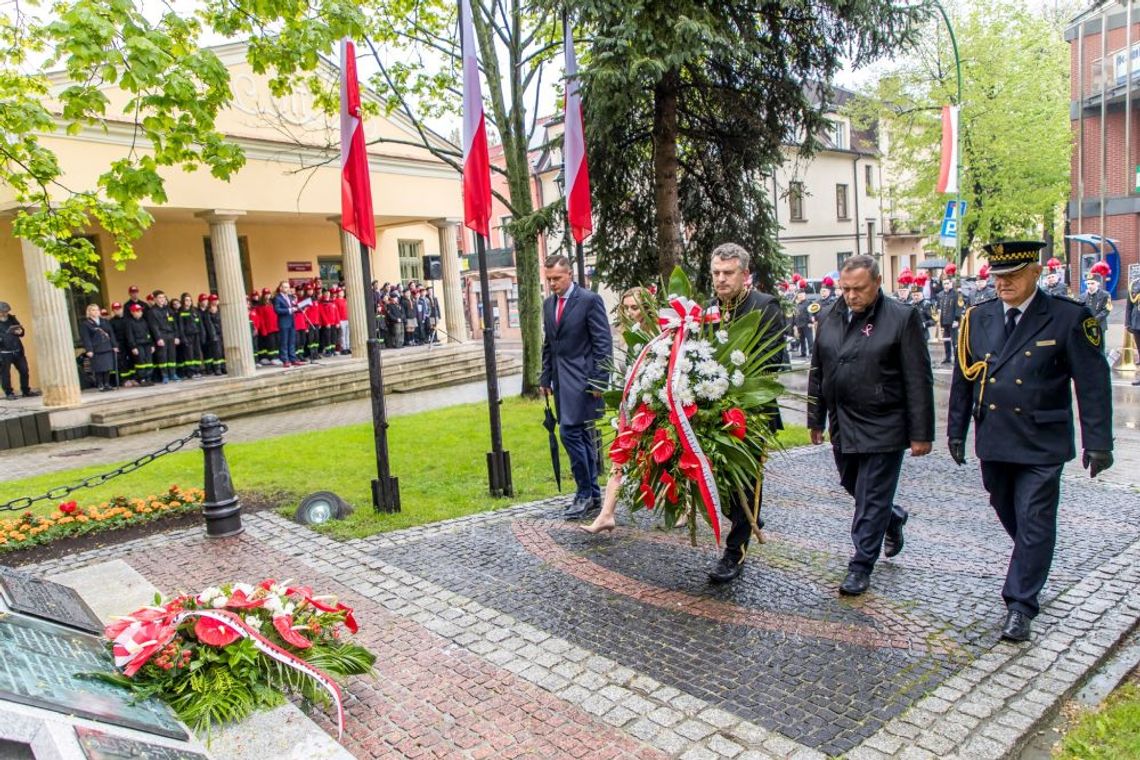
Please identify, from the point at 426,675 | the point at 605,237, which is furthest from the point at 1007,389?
the point at 605,237

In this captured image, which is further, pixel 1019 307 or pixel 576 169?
pixel 576 169

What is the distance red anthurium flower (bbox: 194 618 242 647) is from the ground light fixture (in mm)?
3607

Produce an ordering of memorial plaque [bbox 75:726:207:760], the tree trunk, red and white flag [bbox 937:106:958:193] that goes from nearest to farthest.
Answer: memorial plaque [bbox 75:726:207:760], the tree trunk, red and white flag [bbox 937:106:958:193]

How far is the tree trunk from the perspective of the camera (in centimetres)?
1018

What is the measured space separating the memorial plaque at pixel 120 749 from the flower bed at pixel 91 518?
16.7 ft

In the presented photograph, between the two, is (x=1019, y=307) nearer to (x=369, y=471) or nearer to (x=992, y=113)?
(x=369, y=471)

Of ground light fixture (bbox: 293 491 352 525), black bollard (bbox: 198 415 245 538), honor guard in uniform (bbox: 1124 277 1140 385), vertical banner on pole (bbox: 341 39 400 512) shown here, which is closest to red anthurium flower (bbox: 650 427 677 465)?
vertical banner on pole (bbox: 341 39 400 512)

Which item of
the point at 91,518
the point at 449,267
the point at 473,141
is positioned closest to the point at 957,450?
the point at 473,141

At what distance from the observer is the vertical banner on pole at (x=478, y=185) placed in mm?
7000

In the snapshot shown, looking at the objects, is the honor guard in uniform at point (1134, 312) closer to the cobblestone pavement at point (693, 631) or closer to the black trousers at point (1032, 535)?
the cobblestone pavement at point (693, 631)

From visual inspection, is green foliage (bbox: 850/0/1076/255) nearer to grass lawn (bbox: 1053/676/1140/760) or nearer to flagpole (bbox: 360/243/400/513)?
flagpole (bbox: 360/243/400/513)

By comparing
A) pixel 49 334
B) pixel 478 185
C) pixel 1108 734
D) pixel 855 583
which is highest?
pixel 478 185

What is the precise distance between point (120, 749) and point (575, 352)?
4359 millimetres

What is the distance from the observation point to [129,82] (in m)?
7.41
